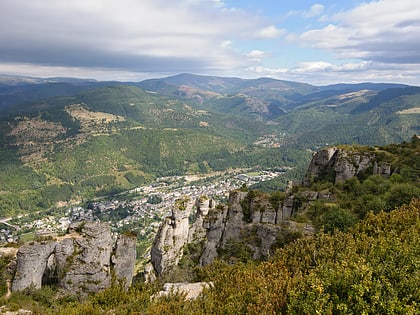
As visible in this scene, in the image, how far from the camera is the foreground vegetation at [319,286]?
16.3 m

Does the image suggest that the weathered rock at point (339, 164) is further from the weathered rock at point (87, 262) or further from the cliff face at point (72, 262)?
the cliff face at point (72, 262)

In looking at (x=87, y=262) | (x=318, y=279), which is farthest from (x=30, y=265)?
(x=318, y=279)

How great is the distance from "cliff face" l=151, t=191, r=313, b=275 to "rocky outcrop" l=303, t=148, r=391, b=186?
10582 millimetres

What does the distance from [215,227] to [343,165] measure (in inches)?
911

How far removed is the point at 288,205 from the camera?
46.6 metres

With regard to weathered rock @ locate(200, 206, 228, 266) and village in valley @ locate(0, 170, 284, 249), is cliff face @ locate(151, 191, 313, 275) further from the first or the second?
village in valley @ locate(0, 170, 284, 249)

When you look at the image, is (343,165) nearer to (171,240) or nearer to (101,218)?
(171,240)

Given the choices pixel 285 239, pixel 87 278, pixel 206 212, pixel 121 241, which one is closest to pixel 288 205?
pixel 285 239

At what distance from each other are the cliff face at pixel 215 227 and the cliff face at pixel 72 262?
11.4 metres

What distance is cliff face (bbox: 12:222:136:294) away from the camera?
30875 mm

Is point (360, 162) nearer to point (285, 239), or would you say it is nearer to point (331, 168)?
point (331, 168)

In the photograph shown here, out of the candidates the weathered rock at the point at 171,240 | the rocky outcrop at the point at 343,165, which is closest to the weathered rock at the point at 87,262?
the weathered rock at the point at 171,240

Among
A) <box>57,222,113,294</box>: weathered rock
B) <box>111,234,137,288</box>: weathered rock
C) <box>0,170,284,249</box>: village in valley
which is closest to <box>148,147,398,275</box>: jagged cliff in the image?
<box>111,234,137,288</box>: weathered rock

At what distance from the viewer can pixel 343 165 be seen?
2016 inches
